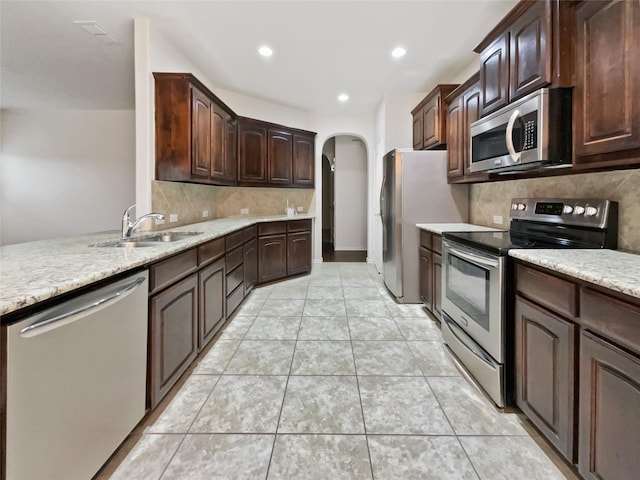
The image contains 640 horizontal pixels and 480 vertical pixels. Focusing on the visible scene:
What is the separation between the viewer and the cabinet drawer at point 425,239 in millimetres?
2975

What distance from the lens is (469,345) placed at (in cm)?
193

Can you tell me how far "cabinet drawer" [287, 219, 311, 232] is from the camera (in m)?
4.41

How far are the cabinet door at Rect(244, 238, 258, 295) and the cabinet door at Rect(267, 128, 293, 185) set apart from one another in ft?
4.32

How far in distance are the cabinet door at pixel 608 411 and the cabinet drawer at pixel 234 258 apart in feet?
8.22

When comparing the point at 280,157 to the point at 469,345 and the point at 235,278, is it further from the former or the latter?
the point at 469,345

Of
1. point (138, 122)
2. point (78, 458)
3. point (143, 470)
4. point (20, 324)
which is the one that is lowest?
point (143, 470)

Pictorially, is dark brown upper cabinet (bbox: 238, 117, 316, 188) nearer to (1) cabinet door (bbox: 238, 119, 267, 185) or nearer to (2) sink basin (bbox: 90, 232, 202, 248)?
(1) cabinet door (bbox: 238, 119, 267, 185)

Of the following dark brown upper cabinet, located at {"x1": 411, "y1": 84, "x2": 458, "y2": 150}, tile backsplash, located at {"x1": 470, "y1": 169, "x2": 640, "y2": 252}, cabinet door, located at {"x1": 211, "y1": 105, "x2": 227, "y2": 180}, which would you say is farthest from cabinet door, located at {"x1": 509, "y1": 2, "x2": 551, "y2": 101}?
cabinet door, located at {"x1": 211, "y1": 105, "x2": 227, "y2": 180}

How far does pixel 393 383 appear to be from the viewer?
188 centimetres

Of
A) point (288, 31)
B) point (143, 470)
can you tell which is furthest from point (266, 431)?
point (288, 31)

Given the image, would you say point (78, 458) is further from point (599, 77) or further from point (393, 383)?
point (599, 77)

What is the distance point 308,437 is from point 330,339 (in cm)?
108

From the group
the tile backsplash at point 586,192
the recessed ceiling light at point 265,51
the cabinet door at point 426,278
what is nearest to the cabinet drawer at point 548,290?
the tile backsplash at point 586,192

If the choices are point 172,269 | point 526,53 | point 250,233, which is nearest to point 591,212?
point 526,53
